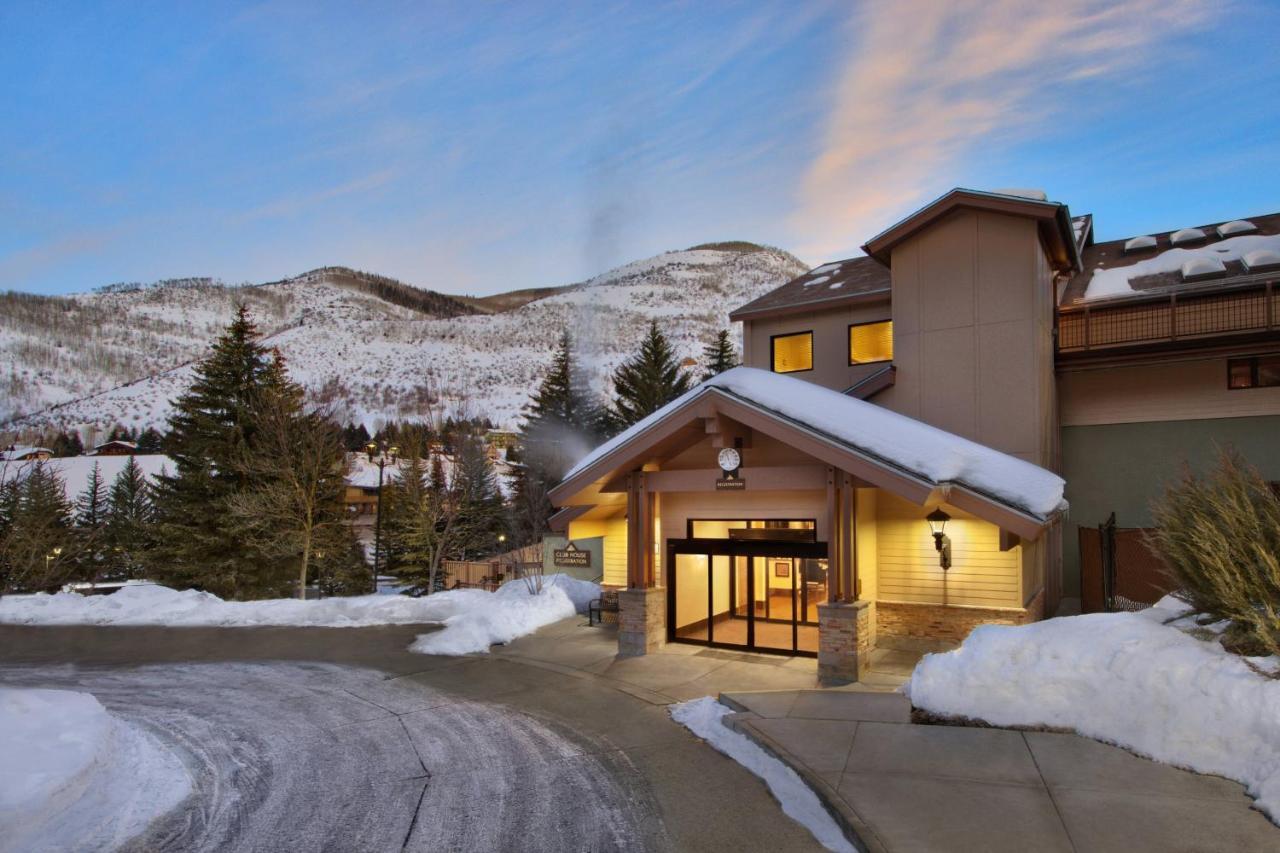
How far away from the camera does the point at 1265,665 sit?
672 centimetres

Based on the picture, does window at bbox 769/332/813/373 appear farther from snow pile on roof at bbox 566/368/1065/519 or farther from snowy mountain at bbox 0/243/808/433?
snowy mountain at bbox 0/243/808/433

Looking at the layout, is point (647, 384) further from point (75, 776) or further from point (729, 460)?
point (75, 776)

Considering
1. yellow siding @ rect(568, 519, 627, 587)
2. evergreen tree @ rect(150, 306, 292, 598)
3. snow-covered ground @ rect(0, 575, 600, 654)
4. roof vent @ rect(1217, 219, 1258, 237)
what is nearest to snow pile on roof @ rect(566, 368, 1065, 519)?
yellow siding @ rect(568, 519, 627, 587)

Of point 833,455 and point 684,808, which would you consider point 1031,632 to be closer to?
point 833,455

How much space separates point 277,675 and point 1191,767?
501 inches

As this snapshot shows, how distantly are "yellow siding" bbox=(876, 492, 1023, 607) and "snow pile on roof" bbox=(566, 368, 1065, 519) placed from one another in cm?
116

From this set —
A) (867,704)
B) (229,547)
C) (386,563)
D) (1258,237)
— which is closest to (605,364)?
(386,563)

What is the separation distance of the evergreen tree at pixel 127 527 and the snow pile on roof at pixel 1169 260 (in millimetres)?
32998

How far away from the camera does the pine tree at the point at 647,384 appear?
40812mm

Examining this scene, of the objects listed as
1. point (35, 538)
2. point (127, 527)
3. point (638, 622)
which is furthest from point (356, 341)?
point (638, 622)

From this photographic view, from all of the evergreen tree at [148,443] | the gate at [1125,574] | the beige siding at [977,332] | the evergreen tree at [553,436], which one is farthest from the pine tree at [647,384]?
the evergreen tree at [148,443]

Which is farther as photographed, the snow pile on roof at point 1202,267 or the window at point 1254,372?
the snow pile on roof at point 1202,267

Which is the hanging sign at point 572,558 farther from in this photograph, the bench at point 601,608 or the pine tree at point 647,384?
the pine tree at point 647,384

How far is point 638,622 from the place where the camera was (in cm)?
1340
